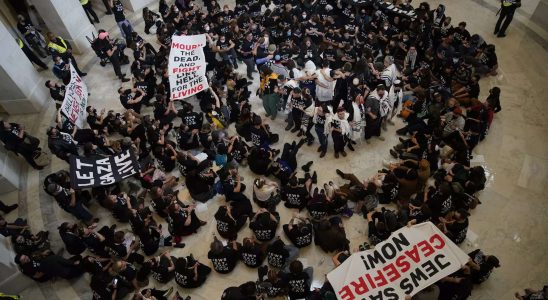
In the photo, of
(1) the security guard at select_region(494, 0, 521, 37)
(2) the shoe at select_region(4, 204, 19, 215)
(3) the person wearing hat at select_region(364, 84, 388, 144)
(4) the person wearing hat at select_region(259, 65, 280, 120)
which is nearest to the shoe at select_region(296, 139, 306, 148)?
(4) the person wearing hat at select_region(259, 65, 280, 120)

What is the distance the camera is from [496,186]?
9.90 meters

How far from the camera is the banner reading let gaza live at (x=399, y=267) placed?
6562 millimetres

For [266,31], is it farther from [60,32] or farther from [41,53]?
[41,53]

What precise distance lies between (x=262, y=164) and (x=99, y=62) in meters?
9.09

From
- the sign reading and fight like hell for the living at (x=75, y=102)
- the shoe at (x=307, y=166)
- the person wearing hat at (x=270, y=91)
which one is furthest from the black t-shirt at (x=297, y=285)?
the sign reading and fight like hell for the living at (x=75, y=102)

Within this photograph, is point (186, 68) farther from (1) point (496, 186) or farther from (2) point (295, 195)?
(1) point (496, 186)

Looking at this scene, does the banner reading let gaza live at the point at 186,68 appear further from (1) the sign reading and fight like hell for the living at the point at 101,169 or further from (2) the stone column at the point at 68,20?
(2) the stone column at the point at 68,20

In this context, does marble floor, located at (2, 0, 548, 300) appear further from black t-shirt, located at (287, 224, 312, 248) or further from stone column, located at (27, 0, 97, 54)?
stone column, located at (27, 0, 97, 54)

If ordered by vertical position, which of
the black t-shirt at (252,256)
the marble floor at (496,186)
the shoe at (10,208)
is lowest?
the shoe at (10,208)

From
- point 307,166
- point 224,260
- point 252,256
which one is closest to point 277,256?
point 252,256

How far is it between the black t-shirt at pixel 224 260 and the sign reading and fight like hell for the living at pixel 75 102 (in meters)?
5.98

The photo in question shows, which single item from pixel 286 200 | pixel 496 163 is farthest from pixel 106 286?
pixel 496 163

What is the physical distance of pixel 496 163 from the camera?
1042 centimetres

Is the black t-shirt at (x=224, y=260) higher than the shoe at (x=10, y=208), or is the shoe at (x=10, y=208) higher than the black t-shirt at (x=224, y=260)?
the black t-shirt at (x=224, y=260)
